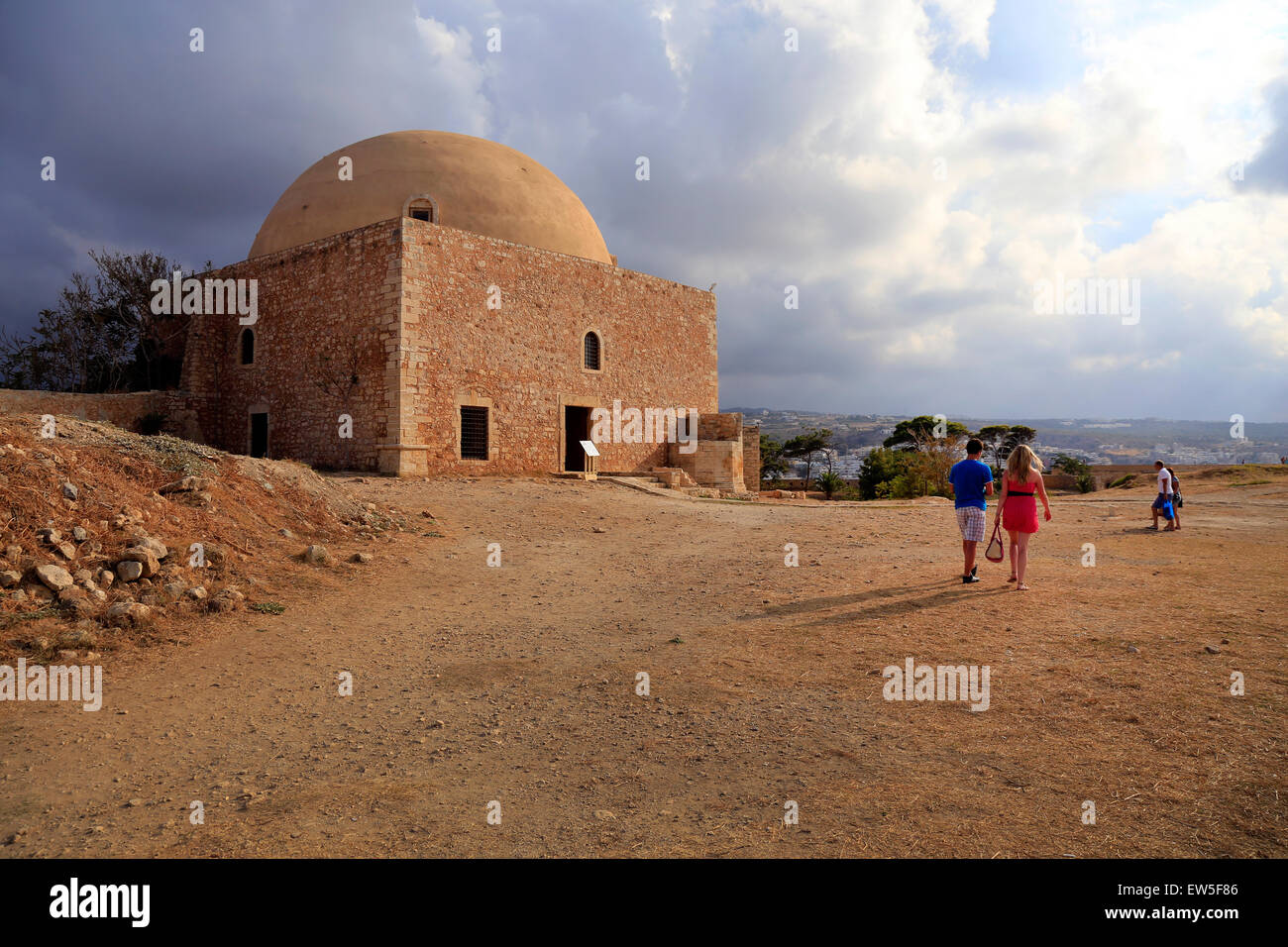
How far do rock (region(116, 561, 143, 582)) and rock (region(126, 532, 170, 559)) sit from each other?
21 centimetres

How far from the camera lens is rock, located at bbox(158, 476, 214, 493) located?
754 cm

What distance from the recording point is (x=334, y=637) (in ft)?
19.0

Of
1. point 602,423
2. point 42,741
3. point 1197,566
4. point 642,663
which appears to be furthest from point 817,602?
point 602,423

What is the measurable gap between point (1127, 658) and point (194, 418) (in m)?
20.7

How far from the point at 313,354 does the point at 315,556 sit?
1127 cm

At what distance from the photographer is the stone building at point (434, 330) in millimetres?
15992

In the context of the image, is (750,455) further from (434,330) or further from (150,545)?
(150,545)

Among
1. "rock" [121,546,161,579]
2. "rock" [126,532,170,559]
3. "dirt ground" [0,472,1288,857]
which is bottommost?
"dirt ground" [0,472,1288,857]

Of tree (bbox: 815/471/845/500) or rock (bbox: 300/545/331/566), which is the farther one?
tree (bbox: 815/471/845/500)

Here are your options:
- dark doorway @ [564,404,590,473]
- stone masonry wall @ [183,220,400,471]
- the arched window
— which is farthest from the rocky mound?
the arched window

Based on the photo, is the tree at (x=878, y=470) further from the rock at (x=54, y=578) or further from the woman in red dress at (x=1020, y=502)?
the rock at (x=54, y=578)

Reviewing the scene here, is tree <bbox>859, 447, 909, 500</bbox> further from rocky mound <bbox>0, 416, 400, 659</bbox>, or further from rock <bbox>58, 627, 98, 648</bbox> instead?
rock <bbox>58, 627, 98, 648</bbox>
